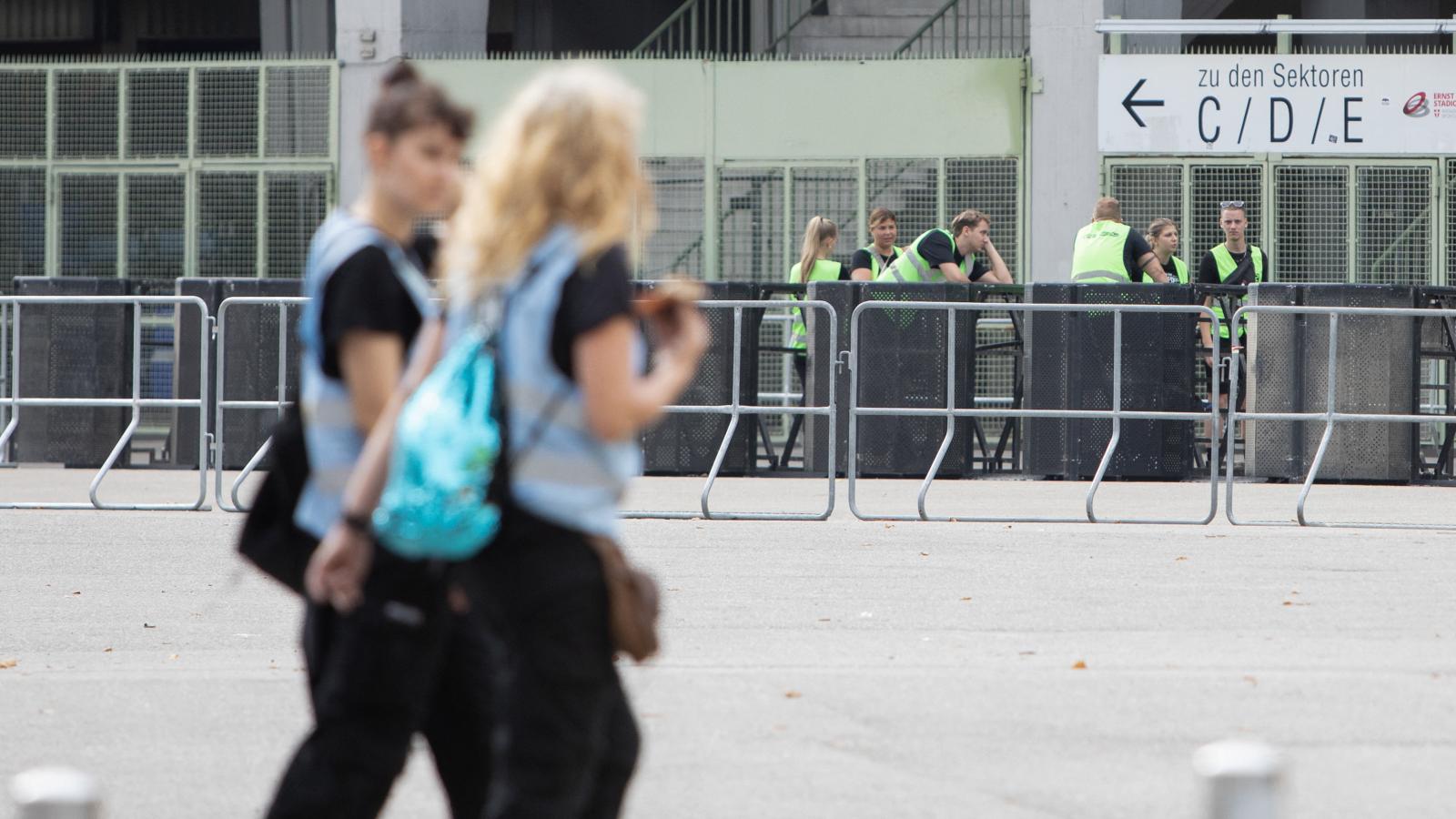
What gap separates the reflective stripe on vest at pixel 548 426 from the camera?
3.36 meters

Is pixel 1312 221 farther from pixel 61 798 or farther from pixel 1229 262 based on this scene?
pixel 61 798

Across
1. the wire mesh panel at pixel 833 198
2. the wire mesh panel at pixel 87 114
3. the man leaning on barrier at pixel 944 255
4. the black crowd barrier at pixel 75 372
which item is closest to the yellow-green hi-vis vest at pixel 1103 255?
the man leaning on barrier at pixel 944 255

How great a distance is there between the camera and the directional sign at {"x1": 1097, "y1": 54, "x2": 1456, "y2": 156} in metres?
20.0

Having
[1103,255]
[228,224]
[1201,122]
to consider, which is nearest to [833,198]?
[1201,122]

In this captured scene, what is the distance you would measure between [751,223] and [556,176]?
18.3 metres

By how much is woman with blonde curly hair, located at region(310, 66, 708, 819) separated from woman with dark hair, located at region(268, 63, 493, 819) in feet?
0.69

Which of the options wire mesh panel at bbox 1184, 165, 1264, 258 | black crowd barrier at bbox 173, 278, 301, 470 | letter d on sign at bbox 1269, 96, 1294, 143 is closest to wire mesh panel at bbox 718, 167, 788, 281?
wire mesh panel at bbox 1184, 165, 1264, 258

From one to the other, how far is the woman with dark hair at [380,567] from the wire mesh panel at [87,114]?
1950cm

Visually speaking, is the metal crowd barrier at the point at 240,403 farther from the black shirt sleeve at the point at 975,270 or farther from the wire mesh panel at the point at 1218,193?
the wire mesh panel at the point at 1218,193

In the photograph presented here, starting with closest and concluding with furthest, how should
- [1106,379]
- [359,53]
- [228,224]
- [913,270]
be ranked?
[1106,379] → [913,270] → [359,53] → [228,224]

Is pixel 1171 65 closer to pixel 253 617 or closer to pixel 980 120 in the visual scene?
pixel 980 120

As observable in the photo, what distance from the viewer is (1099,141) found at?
20.2m

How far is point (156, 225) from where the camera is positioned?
22250 millimetres

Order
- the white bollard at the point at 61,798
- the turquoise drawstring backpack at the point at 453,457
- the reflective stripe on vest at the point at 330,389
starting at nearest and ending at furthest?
the white bollard at the point at 61,798 → the turquoise drawstring backpack at the point at 453,457 → the reflective stripe on vest at the point at 330,389
